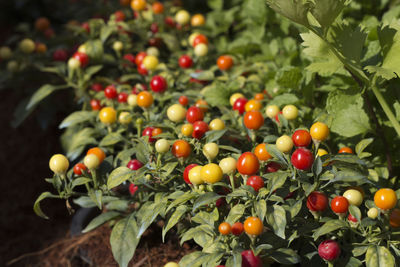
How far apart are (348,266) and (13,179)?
2095mm

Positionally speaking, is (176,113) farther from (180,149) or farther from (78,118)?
(78,118)

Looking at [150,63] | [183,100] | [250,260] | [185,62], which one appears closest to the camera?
[250,260]

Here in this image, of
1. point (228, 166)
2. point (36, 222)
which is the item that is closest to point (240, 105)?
point (228, 166)

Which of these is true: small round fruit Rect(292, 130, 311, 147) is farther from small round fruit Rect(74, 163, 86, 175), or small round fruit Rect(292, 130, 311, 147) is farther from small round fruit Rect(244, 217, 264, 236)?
small round fruit Rect(74, 163, 86, 175)

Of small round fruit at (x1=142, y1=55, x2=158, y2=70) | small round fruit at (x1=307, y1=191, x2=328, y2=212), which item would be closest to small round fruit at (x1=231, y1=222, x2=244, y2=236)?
small round fruit at (x1=307, y1=191, x2=328, y2=212)

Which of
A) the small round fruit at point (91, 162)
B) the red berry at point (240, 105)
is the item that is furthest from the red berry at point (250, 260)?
the red berry at point (240, 105)

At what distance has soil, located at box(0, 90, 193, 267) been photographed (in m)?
1.83

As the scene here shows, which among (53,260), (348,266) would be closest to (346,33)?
(348,266)

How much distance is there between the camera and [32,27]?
3920 millimetres

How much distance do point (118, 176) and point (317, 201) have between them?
679 mm

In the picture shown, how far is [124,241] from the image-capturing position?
Result: 1.60 meters

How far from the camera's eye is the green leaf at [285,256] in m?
1.34

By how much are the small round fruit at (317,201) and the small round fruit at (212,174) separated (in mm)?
286

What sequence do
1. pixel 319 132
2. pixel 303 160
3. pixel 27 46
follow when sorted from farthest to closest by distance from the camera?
1. pixel 27 46
2. pixel 319 132
3. pixel 303 160
